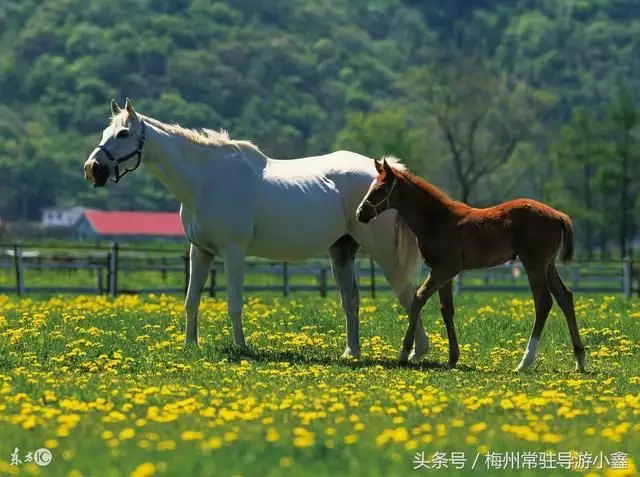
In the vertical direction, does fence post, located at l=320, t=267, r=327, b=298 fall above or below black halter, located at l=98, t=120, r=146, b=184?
below

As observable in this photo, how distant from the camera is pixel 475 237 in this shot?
13.9 metres

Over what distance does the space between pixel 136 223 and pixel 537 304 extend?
15779 centimetres

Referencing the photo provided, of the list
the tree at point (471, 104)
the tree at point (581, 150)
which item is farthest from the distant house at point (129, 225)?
the tree at point (581, 150)

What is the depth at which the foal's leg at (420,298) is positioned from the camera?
13.8 m

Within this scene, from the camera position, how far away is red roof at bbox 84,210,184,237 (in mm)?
164125

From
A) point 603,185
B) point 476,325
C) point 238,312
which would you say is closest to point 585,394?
point 238,312

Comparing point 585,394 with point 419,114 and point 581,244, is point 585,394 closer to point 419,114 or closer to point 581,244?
point 419,114

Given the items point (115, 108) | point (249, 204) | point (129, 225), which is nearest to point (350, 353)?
point (249, 204)

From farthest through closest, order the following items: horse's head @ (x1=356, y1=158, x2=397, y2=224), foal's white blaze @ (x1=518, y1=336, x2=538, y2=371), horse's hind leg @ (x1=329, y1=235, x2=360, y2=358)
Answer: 1. horse's hind leg @ (x1=329, y1=235, x2=360, y2=358)
2. horse's head @ (x1=356, y1=158, x2=397, y2=224)
3. foal's white blaze @ (x1=518, y1=336, x2=538, y2=371)

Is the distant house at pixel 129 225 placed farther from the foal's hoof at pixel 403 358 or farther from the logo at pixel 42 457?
the logo at pixel 42 457

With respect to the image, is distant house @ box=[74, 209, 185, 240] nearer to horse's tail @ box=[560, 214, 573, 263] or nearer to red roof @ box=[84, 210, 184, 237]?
red roof @ box=[84, 210, 184, 237]

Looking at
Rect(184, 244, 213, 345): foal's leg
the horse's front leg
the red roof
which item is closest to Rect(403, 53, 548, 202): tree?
Rect(184, 244, 213, 345): foal's leg

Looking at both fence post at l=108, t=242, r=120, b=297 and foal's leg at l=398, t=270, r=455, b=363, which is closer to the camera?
foal's leg at l=398, t=270, r=455, b=363

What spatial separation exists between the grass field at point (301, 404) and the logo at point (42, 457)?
8cm
